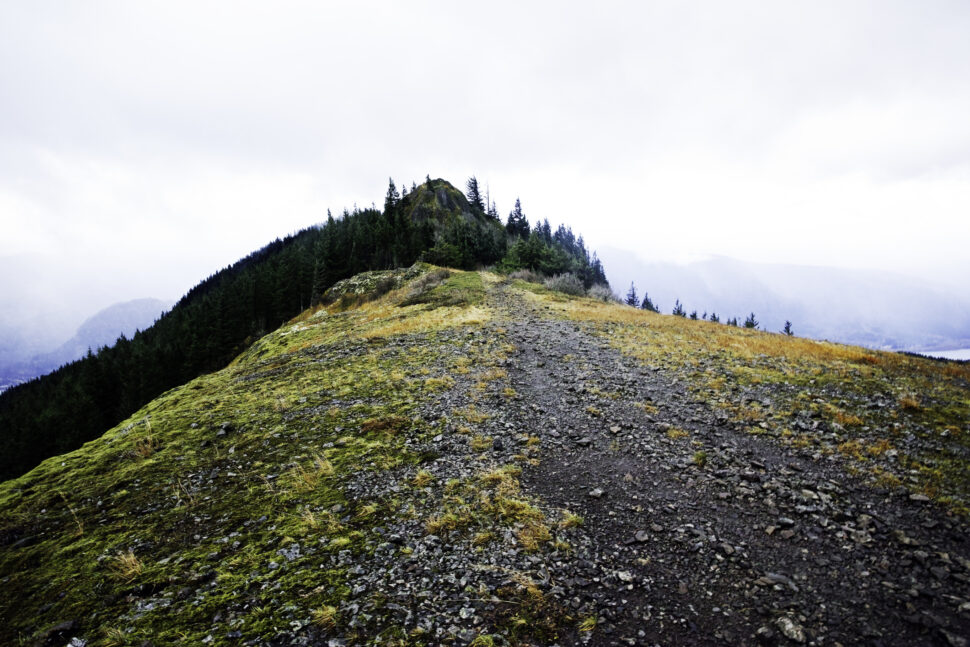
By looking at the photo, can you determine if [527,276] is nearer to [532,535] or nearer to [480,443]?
[480,443]

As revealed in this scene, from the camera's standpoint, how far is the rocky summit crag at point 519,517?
5434 mm

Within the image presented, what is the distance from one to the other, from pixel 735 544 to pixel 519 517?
390 cm

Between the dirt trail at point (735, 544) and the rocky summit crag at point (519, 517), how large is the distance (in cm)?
4

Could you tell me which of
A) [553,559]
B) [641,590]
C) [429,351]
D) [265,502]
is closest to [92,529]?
[265,502]

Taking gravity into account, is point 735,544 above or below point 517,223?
below

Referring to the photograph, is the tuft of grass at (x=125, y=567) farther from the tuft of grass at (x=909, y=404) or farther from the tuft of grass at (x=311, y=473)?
the tuft of grass at (x=909, y=404)

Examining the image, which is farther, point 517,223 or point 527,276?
point 517,223

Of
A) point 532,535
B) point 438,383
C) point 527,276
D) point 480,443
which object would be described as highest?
point 527,276

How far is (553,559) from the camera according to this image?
6.56 metres

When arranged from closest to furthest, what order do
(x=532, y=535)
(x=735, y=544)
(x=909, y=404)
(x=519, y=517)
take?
(x=735, y=544)
(x=532, y=535)
(x=519, y=517)
(x=909, y=404)

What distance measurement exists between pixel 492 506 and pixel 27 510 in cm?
1108

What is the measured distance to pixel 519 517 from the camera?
7.59 m

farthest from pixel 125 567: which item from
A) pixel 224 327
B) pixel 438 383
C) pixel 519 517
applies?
pixel 224 327

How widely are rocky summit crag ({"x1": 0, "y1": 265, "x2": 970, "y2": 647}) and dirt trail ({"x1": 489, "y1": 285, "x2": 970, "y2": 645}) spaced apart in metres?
0.04
